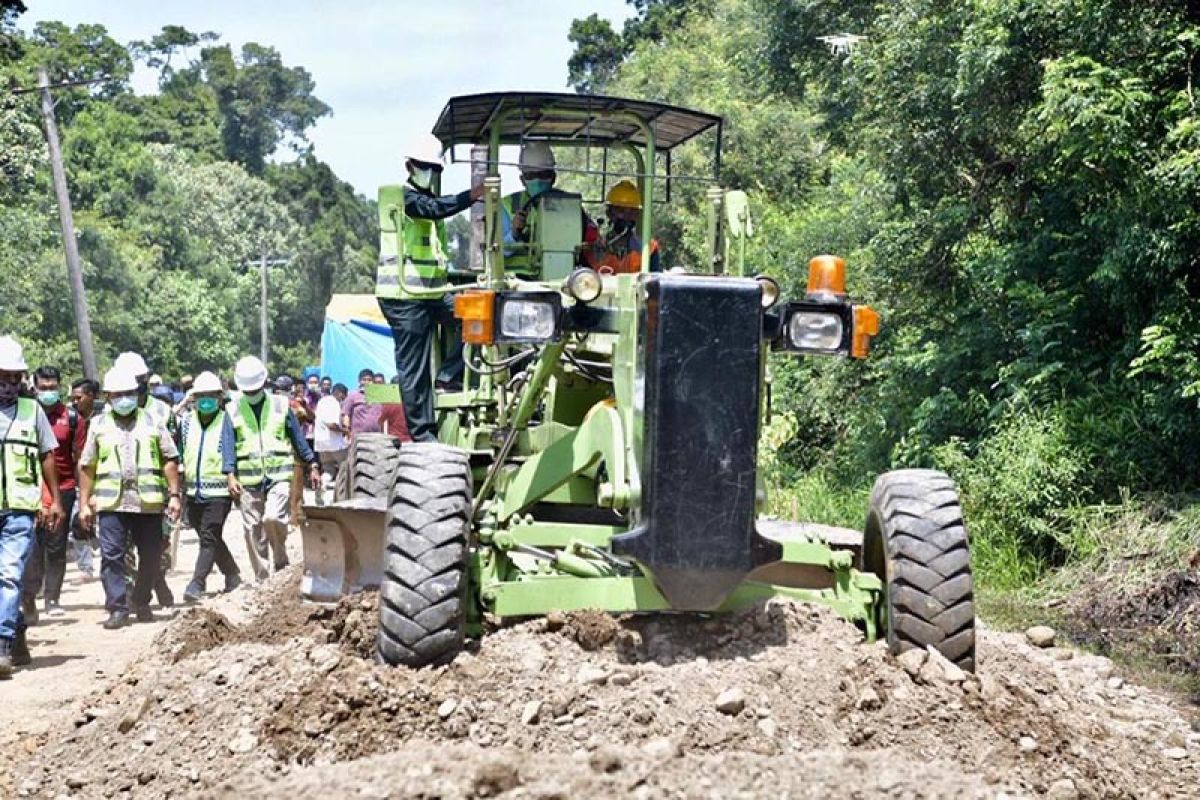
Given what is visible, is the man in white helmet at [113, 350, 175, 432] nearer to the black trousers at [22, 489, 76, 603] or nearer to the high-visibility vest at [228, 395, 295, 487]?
the high-visibility vest at [228, 395, 295, 487]

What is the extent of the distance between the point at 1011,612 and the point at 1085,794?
21.4 ft

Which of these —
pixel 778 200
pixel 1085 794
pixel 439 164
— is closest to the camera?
pixel 1085 794

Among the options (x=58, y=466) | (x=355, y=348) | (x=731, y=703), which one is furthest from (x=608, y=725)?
(x=355, y=348)

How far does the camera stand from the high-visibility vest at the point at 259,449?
1242 centimetres

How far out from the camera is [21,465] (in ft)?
31.9

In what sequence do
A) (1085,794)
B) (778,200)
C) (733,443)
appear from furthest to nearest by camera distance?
(778,200) < (733,443) < (1085,794)

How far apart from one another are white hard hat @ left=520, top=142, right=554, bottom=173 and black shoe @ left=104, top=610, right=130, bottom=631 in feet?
16.0

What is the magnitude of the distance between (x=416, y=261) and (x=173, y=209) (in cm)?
5187

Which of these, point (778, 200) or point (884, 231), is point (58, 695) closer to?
point (884, 231)

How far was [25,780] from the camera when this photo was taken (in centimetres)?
637

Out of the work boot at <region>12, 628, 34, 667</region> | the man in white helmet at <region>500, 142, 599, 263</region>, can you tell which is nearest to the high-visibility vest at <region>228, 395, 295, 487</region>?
the work boot at <region>12, 628, 34, 667</region>

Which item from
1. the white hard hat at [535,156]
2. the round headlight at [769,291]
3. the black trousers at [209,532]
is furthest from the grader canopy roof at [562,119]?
the black trousers at [209,532]

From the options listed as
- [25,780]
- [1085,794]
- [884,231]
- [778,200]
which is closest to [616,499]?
[1085,794]

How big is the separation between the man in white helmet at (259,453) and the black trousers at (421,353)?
2.53 m
